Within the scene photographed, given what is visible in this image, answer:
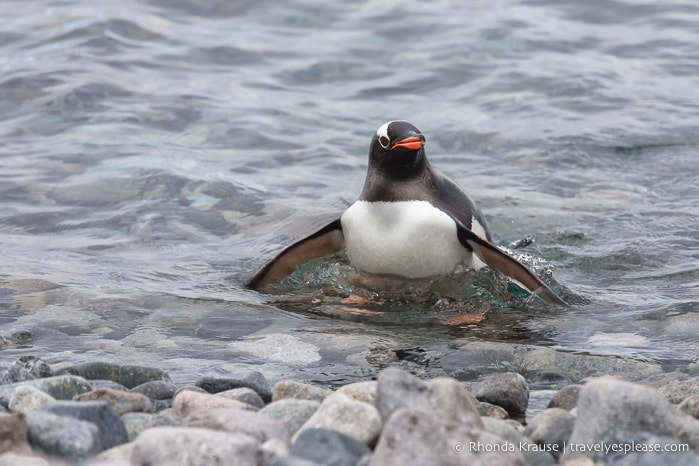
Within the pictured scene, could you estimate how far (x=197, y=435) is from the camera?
10.8 ft

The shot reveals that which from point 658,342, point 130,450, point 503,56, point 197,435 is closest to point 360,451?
point 197,435

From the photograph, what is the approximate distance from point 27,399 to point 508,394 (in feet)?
6.35

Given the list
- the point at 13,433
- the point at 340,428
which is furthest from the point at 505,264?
the point at 13,433

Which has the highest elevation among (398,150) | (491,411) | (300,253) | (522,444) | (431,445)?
(398,150)

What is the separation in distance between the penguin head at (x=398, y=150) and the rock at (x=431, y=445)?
3231mm

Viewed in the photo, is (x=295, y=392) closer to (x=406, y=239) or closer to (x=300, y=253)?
(x=406, y=239)

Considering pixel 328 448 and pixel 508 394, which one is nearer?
pixel 328 448

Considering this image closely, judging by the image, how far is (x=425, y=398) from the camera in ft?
11.8

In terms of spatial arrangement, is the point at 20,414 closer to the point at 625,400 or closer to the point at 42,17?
the point at 625,400

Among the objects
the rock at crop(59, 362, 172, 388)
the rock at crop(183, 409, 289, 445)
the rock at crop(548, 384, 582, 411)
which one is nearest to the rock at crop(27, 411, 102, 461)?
the rock at crop(183, 409, 289, 445)

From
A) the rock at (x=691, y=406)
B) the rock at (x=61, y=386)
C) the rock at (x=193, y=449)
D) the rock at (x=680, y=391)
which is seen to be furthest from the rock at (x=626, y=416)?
the rock at (x=61, y=386)

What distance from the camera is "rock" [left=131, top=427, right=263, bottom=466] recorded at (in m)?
3.21

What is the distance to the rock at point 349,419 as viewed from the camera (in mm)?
3486

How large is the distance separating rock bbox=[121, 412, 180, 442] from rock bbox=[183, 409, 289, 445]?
0.15m
